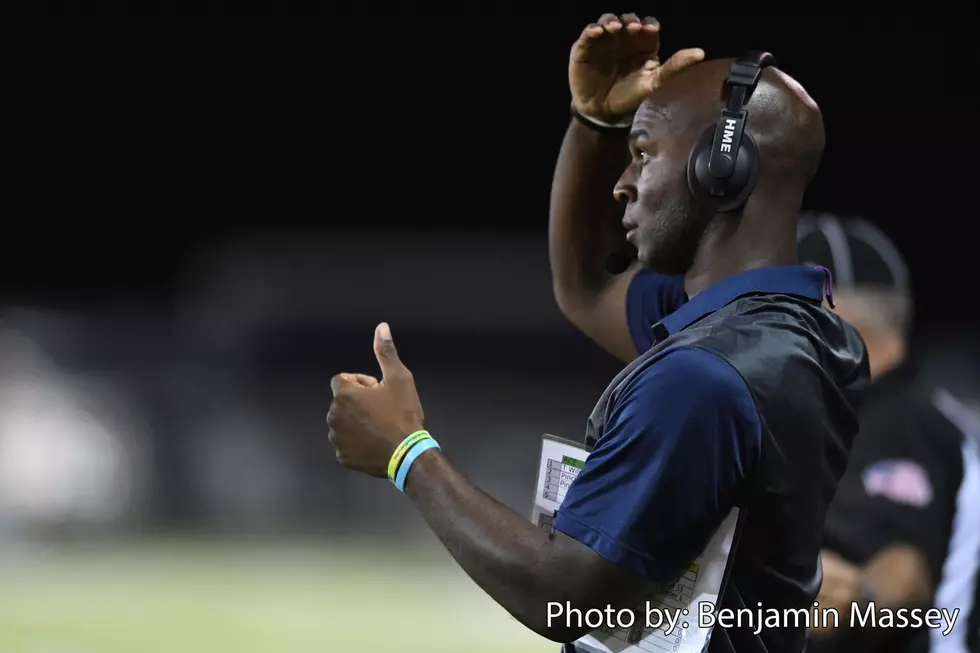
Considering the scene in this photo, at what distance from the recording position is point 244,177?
1446cm

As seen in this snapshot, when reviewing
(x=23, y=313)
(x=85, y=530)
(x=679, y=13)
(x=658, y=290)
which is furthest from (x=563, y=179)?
(x=679, y=13)

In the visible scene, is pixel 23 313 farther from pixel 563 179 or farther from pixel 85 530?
pixel 563 179

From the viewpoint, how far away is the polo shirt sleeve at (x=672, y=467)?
51.9 inches

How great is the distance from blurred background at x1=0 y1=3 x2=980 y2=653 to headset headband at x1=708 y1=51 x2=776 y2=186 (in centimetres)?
488

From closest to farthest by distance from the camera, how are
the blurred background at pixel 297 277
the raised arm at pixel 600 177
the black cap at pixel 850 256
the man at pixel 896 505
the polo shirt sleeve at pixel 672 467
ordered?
the polo shirt sleeve at pixel 672 467 → the raised arm at pixel 600 177 → the man at pixel 896 505 → the black cap at pixel 850 256 → the blurred background at pixel 297 277

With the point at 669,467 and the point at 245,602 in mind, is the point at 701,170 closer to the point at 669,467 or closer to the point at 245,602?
the point at 669,467

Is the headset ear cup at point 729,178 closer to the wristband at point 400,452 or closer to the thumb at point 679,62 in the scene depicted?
the thumb at point 679,62

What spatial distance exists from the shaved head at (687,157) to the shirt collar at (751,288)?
0.04m

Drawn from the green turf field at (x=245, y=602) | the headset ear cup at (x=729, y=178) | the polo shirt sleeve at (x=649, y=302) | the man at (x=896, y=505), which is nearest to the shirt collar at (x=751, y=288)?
the headset ear cup at (x=729, y=178)

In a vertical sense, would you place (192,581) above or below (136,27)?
below

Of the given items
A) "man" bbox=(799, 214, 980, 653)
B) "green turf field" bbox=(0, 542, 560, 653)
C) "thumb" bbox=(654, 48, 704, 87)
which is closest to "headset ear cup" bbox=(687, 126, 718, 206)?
"thumb" bbox=(654, 48, 704, 87)

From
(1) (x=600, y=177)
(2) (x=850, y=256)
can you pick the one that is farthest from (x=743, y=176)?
(2) (x=850, y=256)

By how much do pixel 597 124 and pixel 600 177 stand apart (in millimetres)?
115

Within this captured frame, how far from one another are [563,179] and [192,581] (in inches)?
245
